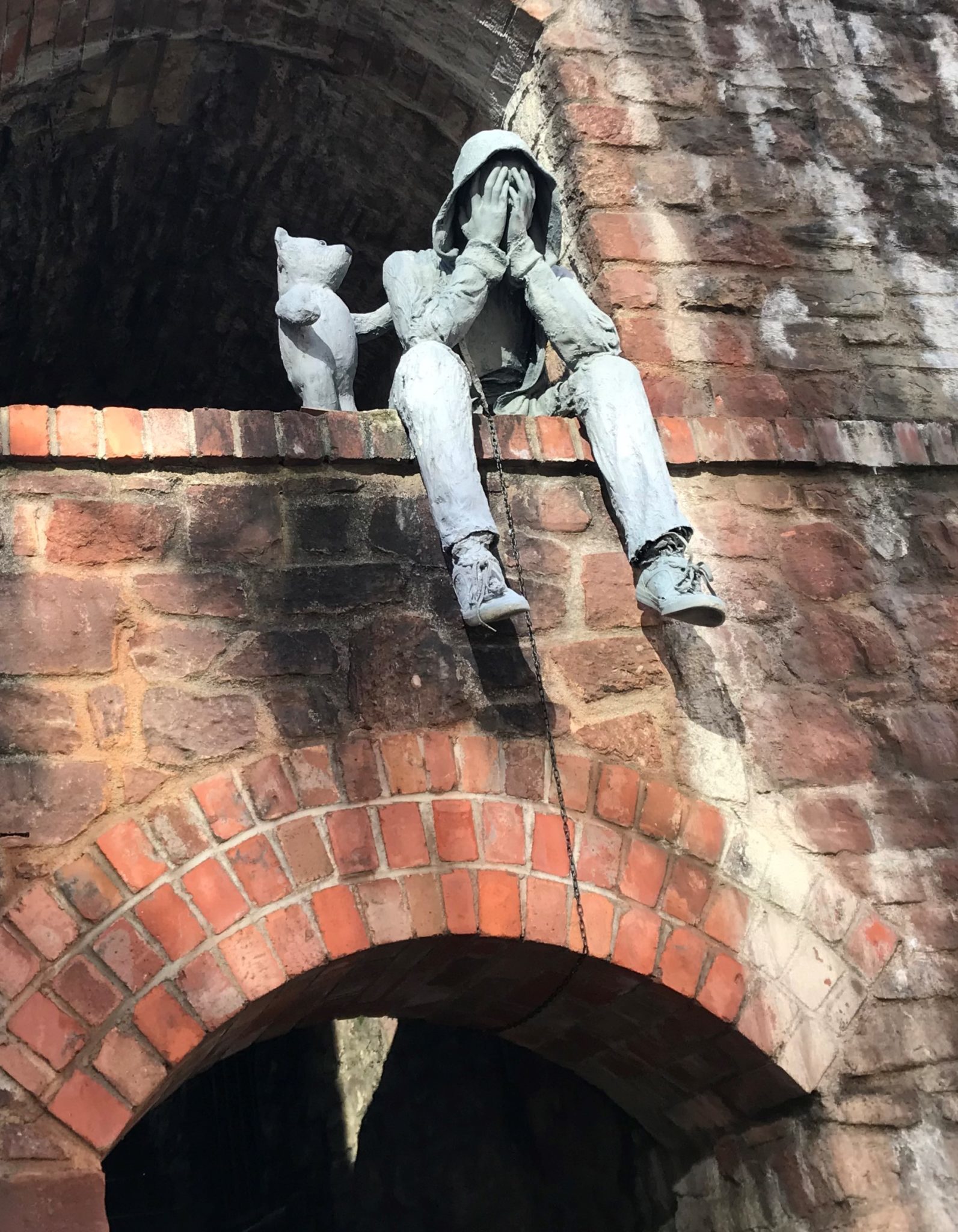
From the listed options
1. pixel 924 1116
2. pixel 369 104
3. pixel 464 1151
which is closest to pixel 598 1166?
pixel 464 1151

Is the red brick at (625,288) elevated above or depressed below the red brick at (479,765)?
above

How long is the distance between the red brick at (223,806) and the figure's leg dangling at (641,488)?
3.13ft

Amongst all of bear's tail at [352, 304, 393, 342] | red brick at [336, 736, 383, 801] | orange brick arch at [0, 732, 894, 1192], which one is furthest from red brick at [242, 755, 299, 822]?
bear's tail at [352, 304, 393, 342]

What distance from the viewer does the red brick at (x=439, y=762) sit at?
2721mm

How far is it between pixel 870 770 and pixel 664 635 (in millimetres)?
574

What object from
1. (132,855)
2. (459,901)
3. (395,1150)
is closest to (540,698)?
(459,901)

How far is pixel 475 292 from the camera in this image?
10.2 feet

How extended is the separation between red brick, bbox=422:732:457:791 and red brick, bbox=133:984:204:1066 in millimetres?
666

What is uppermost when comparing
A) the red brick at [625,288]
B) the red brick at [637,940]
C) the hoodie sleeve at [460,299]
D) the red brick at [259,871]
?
the red brick at [625,288]

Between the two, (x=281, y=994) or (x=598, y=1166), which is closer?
(x=281, y=994)

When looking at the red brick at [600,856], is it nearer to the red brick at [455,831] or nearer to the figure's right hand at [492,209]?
the red brick at [455,831]

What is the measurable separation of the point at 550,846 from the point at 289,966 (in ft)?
1.97

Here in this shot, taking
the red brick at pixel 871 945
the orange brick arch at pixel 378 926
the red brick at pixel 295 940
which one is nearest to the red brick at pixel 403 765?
the orange brick arch at pixel 378 926

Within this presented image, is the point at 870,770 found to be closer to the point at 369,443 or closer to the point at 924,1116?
the point at 924,1116
